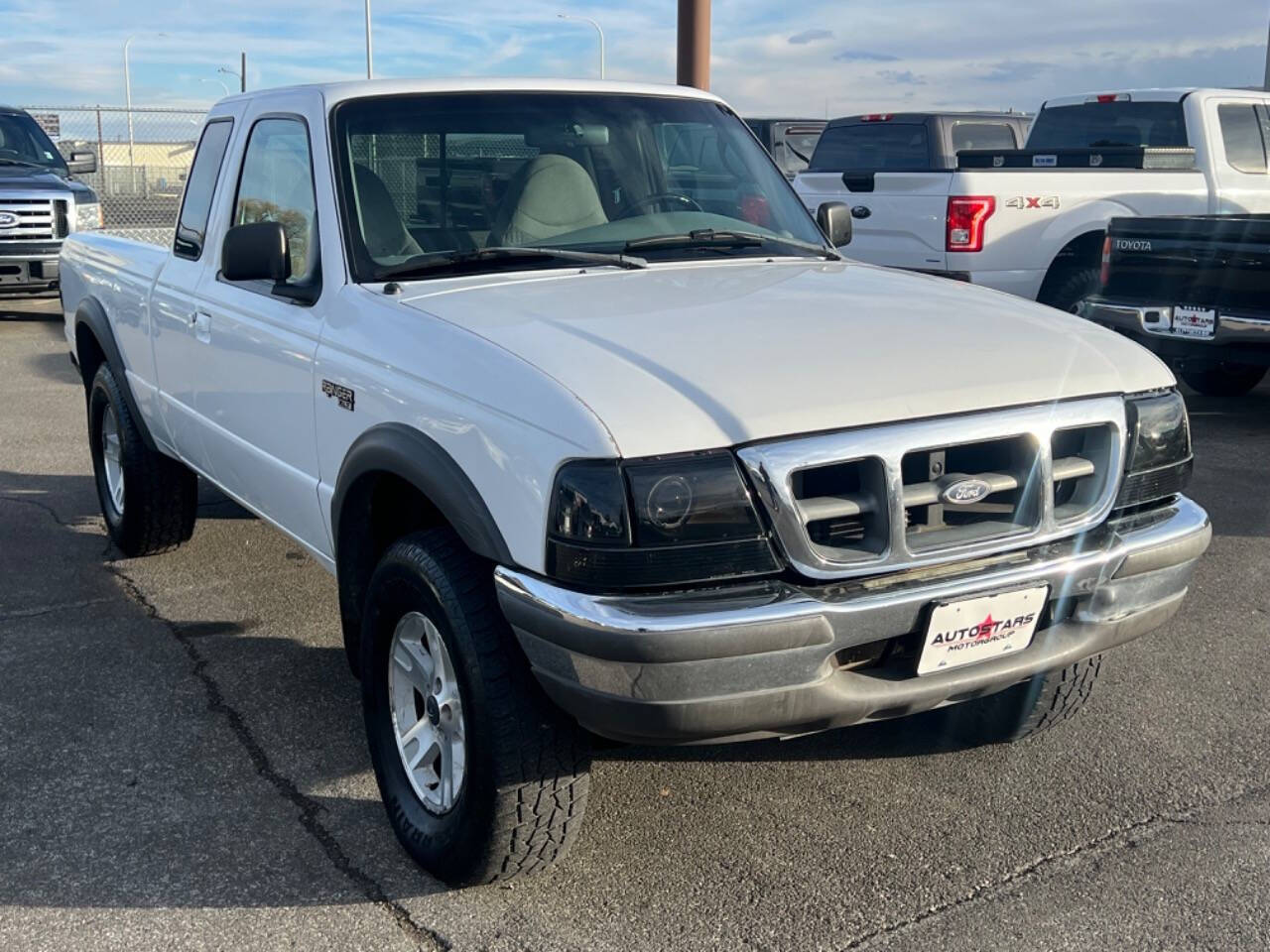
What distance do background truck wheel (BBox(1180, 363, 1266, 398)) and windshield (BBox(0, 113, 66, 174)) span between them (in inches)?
470

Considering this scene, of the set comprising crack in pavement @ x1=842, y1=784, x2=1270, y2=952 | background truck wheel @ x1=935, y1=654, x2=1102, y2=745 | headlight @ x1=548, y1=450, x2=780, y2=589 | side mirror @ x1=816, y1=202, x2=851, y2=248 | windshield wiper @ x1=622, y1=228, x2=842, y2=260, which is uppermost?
side mirror @ x1=816, y1=202, x2=851, y2=248

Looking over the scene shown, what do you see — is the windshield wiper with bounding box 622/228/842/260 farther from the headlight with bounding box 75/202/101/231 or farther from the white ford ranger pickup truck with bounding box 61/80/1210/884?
the headlight with bounding box 75/202/101/231

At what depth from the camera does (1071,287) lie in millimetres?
9703

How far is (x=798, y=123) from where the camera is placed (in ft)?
61.1

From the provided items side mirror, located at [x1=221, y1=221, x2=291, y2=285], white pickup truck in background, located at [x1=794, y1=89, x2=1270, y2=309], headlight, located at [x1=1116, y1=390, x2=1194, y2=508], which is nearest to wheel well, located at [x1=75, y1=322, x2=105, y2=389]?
side mirror, located at [x1=221, y1=221, x2=291, y2=285]

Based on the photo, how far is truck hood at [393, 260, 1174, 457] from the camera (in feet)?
9.12

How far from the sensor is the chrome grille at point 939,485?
2.76 m

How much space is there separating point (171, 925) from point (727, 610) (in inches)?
57.9

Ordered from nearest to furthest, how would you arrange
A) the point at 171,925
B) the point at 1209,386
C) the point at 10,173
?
1. the point at 171,925
2. the point at 1209,386
3. the point at 10,173

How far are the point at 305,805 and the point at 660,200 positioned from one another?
82.8 inches

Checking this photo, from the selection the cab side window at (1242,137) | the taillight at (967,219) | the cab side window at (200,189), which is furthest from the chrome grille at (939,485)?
the cab side window at (1242,137)

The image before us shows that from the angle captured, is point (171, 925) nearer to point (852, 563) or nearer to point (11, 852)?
point (11, 852)

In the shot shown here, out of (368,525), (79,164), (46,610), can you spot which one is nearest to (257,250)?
(368,525)

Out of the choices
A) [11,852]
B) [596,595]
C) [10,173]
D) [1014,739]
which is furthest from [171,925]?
[10,173]
